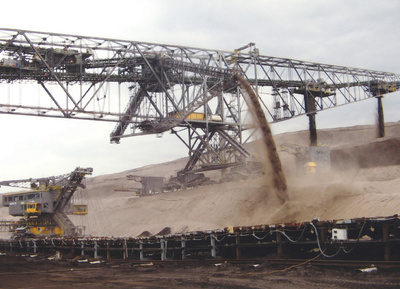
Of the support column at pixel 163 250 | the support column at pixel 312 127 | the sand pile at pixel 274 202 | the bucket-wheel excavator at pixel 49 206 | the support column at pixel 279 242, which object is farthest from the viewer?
the support column at pixel 312 127

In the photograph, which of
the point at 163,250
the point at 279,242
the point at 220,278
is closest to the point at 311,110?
the point at 163,250

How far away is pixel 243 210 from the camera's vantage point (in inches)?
1919

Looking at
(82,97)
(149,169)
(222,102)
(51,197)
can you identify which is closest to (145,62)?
(82,97)

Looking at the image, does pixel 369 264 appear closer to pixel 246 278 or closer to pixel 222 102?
pixel 246 278

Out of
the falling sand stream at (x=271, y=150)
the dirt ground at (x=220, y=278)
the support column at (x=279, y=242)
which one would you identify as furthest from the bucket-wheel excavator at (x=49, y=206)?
the support column at (x=279, y=242)

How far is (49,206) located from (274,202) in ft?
78.7

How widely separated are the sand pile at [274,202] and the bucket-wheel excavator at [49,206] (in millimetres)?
8087

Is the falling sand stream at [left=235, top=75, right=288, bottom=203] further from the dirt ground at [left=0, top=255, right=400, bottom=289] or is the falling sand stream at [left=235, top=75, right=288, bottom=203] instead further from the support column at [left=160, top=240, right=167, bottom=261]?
the dirt ground at [left=0, top=255, right=400, bottom=289]

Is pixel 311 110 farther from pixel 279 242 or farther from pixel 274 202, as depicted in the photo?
pixel 279 242

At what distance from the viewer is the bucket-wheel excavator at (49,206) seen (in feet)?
170

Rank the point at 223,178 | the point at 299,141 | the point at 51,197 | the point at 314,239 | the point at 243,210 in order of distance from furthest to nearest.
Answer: the point at 299,141
the point at 223,178
the point at 51,197
the point at 243,210
the point at 314,239

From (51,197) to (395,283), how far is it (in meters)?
43.6

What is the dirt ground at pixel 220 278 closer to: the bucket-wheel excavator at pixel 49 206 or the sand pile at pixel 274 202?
the sand pile at pixel 274 202

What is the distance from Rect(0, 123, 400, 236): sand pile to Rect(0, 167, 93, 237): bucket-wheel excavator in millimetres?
8087
